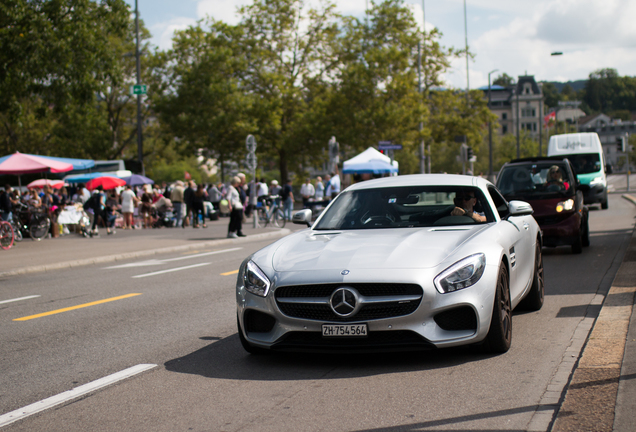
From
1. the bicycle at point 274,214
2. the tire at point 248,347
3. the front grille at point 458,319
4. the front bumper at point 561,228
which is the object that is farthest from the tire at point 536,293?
the bicycle at point 274,214

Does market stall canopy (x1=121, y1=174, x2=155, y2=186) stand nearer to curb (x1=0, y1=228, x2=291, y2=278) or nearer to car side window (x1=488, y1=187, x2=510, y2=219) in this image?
curb (x1=0, y1=228, x2=291, y2=278)

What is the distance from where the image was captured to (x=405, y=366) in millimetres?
5418

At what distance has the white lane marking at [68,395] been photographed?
14.7ft

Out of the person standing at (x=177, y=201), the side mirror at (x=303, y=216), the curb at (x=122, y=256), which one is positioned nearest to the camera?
the side mirror at (x=303, y=216)

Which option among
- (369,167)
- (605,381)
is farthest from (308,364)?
(369,167)

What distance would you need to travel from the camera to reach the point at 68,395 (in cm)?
494

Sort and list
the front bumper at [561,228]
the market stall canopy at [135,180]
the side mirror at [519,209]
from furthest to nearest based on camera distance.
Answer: the market stall canopy at [135,180] → the front bumper at [561,228] → the side mirror at [519,209]

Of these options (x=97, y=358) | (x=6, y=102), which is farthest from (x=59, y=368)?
(x=6, y=102)

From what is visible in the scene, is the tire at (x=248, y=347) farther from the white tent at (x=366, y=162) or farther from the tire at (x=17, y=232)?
the white tent at (x=366, y=162)

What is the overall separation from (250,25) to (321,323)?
44207mm

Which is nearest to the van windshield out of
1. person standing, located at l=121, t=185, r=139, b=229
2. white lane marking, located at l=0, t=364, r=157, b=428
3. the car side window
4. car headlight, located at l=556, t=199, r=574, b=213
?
car headlight, located at l=556, t=199, r=574, b=213

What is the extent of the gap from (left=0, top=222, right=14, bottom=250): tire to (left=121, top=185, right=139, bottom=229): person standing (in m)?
8.13

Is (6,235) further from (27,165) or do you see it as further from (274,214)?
(274,214)

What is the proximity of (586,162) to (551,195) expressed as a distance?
16.7 m
